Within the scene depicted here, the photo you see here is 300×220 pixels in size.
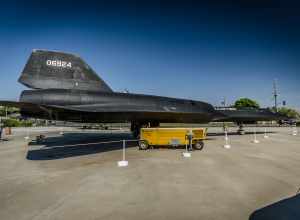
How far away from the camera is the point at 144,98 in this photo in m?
11.6

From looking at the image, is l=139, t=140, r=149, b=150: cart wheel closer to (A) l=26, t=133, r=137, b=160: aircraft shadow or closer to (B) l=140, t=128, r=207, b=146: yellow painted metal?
(B) l=140, t=128, r=207, b=146: yellow painted metal

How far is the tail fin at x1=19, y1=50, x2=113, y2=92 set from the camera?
33.2ft

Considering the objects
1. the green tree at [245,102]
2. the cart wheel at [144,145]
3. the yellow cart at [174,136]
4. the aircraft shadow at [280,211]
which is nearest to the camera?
the aircraft shadow at [280,211]

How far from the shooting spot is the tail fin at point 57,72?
10133 millimetres

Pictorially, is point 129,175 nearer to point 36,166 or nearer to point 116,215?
point 116,215

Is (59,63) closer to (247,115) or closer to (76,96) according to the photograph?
(76,96)

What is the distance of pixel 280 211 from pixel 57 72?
10.4 m

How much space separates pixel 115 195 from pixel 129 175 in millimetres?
1563

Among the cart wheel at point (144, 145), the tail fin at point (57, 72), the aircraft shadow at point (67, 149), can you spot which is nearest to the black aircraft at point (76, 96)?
the tail fin at point (57, 72)

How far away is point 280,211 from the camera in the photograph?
364 cm

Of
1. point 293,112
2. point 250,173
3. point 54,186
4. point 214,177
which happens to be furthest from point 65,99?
point 293,112

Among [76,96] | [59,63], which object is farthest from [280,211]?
[59,63]

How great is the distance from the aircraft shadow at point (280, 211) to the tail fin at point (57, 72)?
374 inches

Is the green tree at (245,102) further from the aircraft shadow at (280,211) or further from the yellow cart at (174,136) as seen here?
the aircraft shadow at (280,211)
